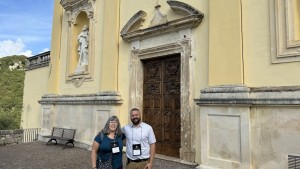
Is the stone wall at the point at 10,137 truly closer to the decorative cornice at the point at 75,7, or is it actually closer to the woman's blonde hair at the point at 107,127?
the decorative cornice at the point at 75,7

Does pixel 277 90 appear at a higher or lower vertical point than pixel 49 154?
higher

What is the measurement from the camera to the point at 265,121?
16.4 ft

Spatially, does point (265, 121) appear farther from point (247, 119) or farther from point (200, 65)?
point (200, 65)

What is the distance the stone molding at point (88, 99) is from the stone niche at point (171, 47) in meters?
0.56

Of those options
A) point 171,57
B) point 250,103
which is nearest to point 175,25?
point 171,57

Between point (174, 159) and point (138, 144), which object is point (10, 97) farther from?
point (138, 144)

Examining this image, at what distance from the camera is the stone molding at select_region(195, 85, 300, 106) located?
4684 millimetres

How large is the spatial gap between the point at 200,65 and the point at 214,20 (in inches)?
41.5

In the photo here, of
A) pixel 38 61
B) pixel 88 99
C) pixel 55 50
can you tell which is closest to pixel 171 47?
pixel 88 99

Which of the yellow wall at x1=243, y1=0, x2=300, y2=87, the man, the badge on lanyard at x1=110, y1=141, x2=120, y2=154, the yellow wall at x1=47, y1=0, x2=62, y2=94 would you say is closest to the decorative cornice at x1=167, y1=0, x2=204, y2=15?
the yellow wall at x1=243, y1=0, x2=300, y2=87

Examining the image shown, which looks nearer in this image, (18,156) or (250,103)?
A: (250,103)

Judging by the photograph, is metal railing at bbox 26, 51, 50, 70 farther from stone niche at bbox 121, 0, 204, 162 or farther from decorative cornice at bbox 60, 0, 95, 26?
stone niche at bbox 121, 0, 204, 162

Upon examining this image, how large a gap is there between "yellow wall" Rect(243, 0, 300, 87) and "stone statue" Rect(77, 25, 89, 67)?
20.5 ft

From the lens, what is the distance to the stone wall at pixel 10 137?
10961 mm
